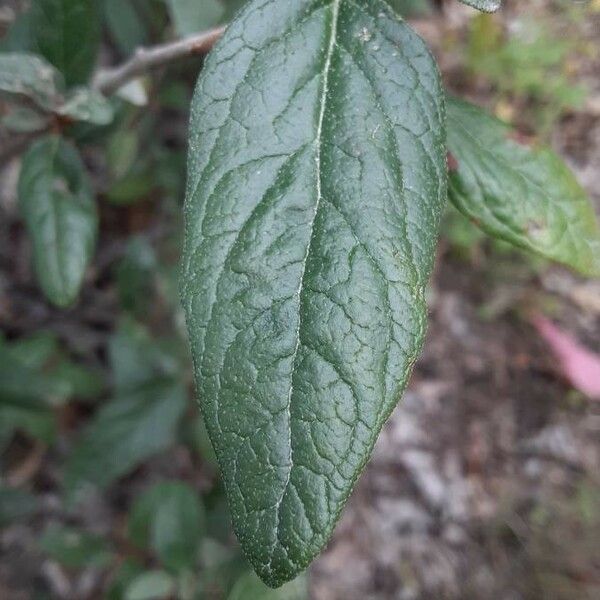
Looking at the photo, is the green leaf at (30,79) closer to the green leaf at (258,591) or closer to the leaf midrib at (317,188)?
the leaf midrib at (317,188)

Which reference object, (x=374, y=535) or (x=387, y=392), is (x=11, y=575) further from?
(x=387, y=392)

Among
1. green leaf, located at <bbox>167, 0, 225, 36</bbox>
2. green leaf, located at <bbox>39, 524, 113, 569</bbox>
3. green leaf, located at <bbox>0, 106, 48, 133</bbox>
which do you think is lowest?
green leaf, located at <bbox>39, 524, 113, 569</bbox>

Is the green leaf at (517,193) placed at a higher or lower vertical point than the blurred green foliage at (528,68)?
higher

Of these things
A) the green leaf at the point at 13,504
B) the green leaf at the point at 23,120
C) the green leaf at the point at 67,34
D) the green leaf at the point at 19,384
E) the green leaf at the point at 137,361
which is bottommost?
the green leaf at the point at 13,504

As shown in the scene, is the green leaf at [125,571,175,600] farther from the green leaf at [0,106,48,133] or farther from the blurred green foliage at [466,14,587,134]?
the blurred green foliage at [466,14,587,134]

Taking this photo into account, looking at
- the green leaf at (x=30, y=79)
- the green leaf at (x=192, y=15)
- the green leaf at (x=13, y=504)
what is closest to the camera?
the green leaf at (x=30, y=79)

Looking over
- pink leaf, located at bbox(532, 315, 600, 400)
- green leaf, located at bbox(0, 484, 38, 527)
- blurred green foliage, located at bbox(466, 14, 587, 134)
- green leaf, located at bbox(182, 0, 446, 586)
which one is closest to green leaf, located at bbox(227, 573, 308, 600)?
green leaf, located at bbox(0, 484, 38, 527)

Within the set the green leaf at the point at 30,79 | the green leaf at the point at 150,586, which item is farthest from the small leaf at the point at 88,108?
the green leaf at the point at 150,586
